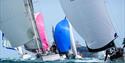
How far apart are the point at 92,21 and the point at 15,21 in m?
9.45

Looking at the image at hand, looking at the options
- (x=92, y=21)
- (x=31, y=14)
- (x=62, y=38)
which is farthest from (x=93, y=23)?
(x=62, y=38)

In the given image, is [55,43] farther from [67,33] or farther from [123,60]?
[123,60]

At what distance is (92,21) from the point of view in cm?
1634

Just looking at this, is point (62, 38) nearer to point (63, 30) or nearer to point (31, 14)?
point (63, 30)

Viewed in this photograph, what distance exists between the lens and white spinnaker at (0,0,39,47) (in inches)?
953

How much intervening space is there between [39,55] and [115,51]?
939 cm

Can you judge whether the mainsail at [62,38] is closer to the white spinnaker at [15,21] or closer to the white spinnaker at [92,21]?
the white spinnaker at [15,21]

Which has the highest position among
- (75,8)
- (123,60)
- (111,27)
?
(75,8)

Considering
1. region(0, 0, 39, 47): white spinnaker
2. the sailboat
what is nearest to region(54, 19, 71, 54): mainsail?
region(0, 0, 39, 47): white spinnaker

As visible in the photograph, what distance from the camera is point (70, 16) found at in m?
16.9

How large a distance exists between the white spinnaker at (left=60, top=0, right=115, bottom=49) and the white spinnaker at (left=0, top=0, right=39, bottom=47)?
8121 mm

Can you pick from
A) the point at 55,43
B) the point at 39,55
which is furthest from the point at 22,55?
the point at 39,55

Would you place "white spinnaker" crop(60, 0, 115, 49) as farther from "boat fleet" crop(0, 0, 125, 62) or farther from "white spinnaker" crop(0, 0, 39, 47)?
"white spinnaker" crop(0, 0, 39, 47)

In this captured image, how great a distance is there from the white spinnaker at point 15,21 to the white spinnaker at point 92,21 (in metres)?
8.12
